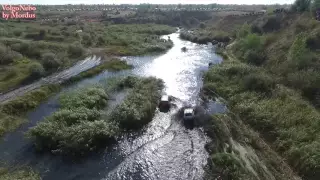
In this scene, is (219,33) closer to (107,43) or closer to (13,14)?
(107,43)

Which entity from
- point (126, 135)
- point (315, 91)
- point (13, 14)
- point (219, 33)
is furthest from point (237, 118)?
point (13, 14)

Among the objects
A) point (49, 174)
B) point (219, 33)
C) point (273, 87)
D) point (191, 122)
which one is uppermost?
point (219, 33)

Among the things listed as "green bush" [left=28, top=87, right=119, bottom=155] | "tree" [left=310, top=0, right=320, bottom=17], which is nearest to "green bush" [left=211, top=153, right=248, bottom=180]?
"green bush" [left=28, top=87, right=119, bottom=155]

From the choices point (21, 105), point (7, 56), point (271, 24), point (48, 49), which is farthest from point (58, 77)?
point (271, 24)

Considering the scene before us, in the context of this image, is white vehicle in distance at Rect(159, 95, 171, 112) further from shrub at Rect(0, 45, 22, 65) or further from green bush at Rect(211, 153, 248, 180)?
shrub at Rect(0, 45, 22, 65)

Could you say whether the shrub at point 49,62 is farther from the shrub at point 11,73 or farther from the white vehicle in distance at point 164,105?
the white vehicle in distance at point 164,105

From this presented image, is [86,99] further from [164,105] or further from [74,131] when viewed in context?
[164,105]

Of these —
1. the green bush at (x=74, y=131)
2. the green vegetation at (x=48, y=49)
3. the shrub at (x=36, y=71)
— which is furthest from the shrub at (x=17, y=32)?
the green bush at (x=74, y=131)
